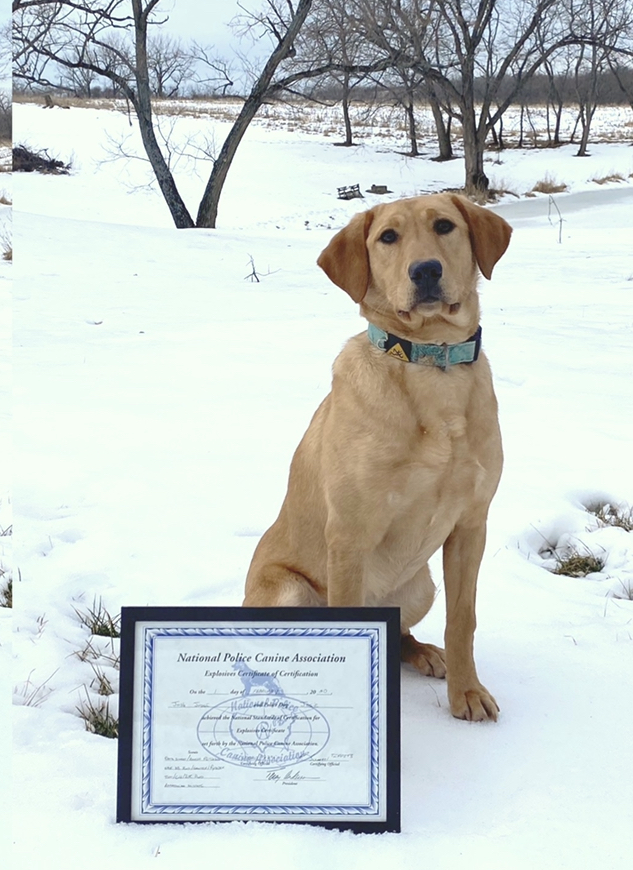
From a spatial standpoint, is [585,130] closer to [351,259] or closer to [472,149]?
[472,149]

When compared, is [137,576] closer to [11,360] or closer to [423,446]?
[423,446]

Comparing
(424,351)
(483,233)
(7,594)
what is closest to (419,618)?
(424,351)

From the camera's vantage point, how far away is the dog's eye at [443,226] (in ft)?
6.95

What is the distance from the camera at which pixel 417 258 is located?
2021 millimetres

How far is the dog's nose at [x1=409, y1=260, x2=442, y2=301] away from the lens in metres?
2.00

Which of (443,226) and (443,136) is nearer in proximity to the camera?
(443,226)

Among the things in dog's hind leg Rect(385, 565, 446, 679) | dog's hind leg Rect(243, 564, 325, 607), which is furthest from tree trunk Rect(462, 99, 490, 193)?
dog's hind leg Rect(243, 564, 325, 607)

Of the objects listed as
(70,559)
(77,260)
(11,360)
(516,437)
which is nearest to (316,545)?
(70,559)

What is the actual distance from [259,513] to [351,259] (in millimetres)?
1517

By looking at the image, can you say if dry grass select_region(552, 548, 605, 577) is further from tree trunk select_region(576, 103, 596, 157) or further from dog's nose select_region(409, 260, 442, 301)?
tree trunk select_region(576, 103, 596, 157)

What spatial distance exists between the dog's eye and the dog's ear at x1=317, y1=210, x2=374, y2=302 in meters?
0.17

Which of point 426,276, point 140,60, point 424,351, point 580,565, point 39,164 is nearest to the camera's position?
point 426,276

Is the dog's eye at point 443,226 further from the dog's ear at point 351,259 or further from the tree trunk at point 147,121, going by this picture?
the tree trunk at point 147,121

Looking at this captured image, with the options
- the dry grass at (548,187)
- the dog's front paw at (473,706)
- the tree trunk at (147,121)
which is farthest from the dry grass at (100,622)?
the dry grass at (548,187)
